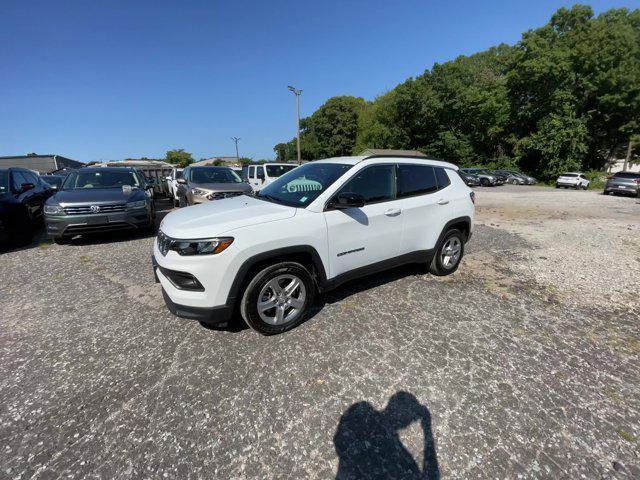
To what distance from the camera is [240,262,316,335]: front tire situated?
274 centimetres

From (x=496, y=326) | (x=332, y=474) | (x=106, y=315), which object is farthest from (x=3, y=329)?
(x=496, y=326)

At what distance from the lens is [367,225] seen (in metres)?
3.27

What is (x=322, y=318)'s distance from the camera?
3.32 m

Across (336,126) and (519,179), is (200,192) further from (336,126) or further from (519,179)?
(336,126)

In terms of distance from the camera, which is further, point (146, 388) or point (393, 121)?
point (393, 121)

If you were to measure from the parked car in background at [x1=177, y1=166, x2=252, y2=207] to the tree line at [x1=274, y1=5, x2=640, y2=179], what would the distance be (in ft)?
108

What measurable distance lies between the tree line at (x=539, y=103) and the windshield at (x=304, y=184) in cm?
3485

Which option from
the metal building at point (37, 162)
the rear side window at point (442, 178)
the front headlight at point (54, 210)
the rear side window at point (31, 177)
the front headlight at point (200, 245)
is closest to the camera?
the front headlight at point (200, 245)

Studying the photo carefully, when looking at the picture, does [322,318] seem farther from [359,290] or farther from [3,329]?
[3,329]

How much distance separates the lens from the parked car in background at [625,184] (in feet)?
57.5

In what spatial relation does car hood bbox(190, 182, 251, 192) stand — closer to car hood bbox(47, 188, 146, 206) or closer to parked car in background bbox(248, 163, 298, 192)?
car hood bbox(47, 188, 146, 206)

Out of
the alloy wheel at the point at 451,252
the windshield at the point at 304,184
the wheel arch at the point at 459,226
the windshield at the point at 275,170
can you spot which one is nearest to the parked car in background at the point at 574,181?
the windshield at the point at 275,170

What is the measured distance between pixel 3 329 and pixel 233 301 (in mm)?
2638

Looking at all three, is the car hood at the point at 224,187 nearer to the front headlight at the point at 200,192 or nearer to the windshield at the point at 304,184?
the front headlight at the point at 200,192
